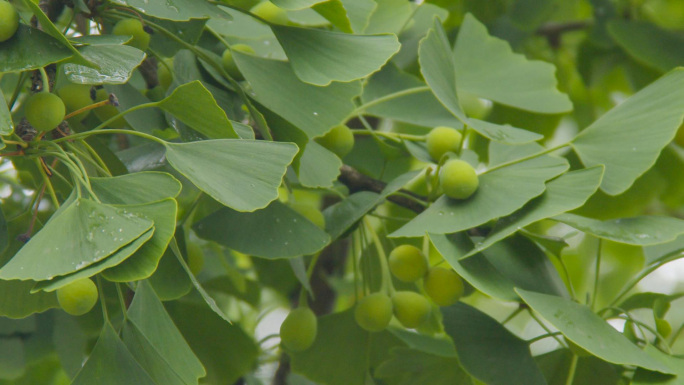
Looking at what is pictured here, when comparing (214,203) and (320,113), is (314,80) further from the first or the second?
(214,203)

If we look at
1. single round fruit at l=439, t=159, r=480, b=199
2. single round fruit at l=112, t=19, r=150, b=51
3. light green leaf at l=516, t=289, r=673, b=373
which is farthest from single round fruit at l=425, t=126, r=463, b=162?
single round fruit at l=112, t=19, r=150, b=51

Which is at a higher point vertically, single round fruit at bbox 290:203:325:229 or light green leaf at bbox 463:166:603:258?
light green leaf at bbox 463:166:603:258

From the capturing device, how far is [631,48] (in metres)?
1.20

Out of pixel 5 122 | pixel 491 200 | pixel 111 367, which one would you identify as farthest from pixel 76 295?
pixel 491 200

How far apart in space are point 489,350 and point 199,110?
0.40m

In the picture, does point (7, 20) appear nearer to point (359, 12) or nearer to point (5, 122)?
point (5, 122)

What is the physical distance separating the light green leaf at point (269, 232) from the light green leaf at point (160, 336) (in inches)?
4.2

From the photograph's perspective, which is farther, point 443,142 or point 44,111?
point 443,142

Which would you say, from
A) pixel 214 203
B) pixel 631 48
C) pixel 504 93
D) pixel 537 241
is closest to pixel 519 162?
Result: pixel 537 241

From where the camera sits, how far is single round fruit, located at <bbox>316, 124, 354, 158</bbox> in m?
0.84

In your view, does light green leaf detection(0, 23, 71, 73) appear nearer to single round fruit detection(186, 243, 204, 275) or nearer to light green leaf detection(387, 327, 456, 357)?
single round fruit detection(186, 243, 204, 275)

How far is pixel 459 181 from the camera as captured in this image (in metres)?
0.71

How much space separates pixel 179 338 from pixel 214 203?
253 mm

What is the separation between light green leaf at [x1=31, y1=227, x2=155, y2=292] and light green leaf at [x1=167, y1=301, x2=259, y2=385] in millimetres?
495
